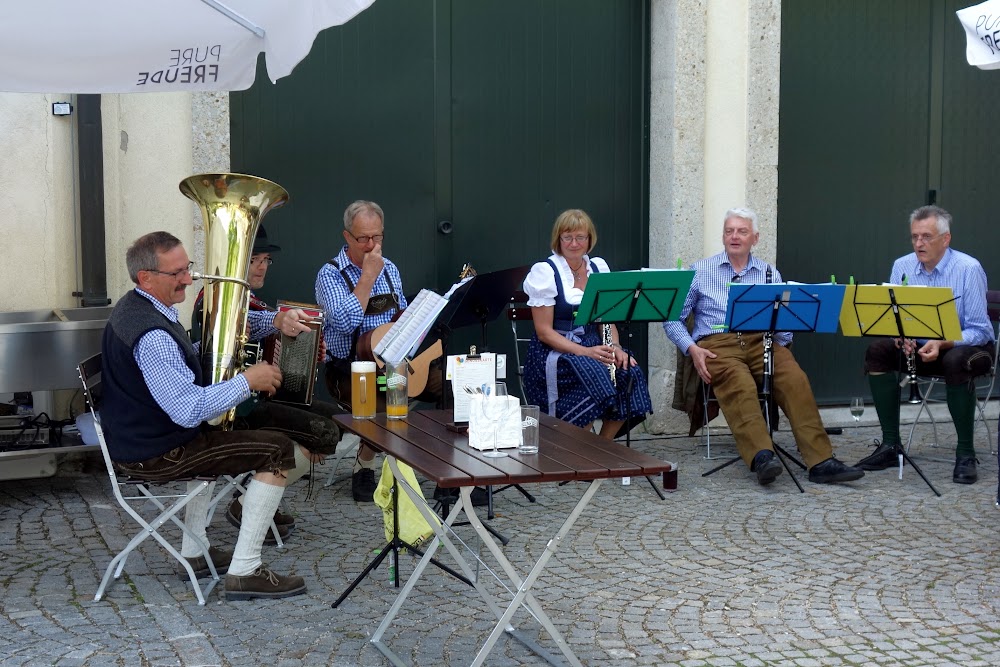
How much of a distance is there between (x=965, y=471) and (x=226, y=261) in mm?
4424

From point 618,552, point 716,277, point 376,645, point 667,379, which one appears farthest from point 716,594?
point 667,379

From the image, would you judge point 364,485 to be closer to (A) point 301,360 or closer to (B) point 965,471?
(A) point 301,360

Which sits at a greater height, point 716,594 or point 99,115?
point 99,115

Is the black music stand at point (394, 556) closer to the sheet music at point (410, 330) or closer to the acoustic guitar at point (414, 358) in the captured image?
the sheet music at point (410, 330)

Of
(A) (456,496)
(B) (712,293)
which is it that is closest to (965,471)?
(B) (712,293)

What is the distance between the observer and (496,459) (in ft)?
12.9

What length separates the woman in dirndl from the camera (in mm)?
6633

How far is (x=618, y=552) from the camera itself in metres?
5.45

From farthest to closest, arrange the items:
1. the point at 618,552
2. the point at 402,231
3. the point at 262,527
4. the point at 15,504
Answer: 1. the point at 402,231
2. the point at 15,504
3. the point at 618,552
4. the point at 262,527

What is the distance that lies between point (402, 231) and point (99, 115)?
2065 mm

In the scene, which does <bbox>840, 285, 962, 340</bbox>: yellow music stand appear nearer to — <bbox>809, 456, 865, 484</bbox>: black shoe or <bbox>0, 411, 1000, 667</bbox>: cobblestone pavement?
<bbox>809, 456, 865, 484</bbox>: black shoe

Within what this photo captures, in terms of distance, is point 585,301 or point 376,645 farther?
point 585,301

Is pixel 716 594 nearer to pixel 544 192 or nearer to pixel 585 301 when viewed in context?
pixel 585 301

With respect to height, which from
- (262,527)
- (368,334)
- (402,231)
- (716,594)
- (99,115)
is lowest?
(716,594)
